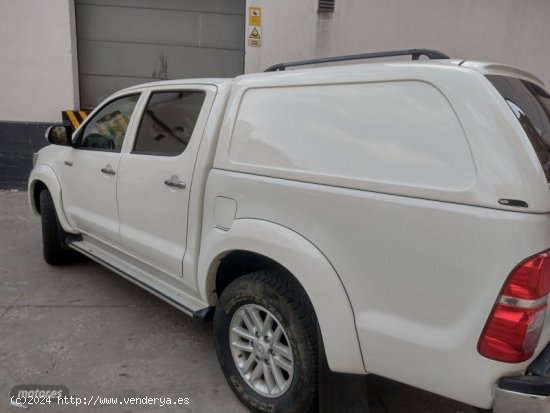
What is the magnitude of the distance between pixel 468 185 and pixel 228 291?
1.40m

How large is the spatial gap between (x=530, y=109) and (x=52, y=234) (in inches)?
160

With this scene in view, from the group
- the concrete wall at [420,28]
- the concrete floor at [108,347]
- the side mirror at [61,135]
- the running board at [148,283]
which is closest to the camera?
the concrete floor at [108,347]

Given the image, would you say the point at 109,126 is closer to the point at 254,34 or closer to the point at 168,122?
the point at 168,122

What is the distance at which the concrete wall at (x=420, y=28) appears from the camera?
7.00m

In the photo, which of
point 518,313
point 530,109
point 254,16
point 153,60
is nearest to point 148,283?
point 518,313

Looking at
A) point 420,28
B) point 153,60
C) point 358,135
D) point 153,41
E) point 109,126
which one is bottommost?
point 109,126

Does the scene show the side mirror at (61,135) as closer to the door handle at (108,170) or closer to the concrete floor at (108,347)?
the door handle at (108,170)

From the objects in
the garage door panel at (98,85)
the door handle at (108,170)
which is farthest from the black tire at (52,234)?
the garage door panel at (98,85)

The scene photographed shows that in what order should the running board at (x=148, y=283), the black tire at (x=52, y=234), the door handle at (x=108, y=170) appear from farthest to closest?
the black tire at (x=52, y=234) → the door handle at (x=108, y=170) → the running board at (x=148, y=283)

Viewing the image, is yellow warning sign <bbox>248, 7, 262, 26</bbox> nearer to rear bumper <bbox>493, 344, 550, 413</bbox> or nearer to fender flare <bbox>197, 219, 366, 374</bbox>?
fender flare <bbox>197, 219, 366, 374</bbox>

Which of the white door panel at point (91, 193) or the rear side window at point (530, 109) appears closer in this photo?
the rear side window at point (530, 109)

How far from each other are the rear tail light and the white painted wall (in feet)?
24.7

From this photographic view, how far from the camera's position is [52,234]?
4.36 meters

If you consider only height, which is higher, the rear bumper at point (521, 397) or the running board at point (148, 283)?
the rear bumper at point (521, 397)
